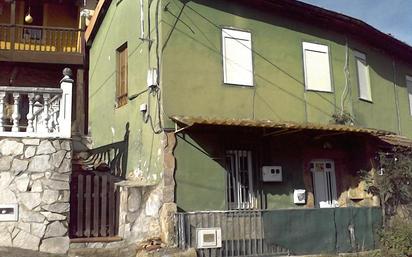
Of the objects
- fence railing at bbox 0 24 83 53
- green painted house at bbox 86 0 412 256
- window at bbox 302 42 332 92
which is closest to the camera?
green painted house at bbox 86 0 412 256

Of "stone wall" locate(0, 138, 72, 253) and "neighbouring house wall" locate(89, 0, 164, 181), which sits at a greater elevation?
"neighbouring house wall" locate(89, 0, 164, 181)

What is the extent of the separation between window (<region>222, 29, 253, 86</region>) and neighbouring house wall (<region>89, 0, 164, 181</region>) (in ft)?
Result: 6.13

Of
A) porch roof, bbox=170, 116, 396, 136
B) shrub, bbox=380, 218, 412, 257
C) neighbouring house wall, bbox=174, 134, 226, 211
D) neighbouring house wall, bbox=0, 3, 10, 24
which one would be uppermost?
neighbouring house wall, bbox=0, 3, 10, 24

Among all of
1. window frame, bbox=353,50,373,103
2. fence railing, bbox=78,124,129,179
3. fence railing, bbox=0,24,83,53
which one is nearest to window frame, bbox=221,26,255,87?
fence railing, bbox=78,124,129,179

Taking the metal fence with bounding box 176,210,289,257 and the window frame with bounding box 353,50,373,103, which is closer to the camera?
the metal fence with bounding box 176,210,289,257

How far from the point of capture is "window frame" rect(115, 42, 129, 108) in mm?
13297

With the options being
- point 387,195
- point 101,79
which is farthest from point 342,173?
point 101,79

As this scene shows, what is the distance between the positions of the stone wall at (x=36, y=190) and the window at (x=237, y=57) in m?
4.61

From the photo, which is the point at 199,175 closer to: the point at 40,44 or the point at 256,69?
the point at 256,69

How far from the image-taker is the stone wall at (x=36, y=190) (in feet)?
28.2

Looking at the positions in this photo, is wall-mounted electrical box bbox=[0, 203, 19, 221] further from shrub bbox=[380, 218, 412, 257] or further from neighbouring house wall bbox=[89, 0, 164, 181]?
shrub bbox=[380, 218, 412, 257]

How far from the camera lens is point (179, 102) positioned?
10930mm

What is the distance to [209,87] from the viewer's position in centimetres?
1143

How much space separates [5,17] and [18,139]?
1165 centimetres
